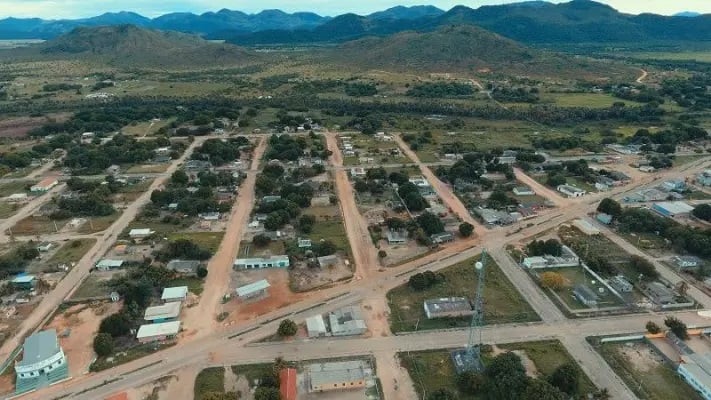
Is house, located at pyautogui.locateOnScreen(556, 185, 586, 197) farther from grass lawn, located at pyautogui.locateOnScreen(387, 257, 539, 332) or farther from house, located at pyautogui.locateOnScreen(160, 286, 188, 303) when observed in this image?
house, located at pyautogui.locateOnScreen(160, 286, 188, 303)

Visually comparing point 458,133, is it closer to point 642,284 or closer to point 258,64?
point 642,284

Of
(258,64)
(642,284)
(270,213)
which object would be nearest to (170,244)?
(270,213)

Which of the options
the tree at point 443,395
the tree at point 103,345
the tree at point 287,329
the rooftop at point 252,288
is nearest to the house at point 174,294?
the rooftop at point 252,288

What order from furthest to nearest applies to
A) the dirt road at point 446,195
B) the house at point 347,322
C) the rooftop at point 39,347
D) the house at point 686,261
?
the dirt road at point 446,195 → the house at point 686,261 → the house at point 347,322 → the rooftop at point 39,347

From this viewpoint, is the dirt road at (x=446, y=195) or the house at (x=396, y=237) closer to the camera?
the house at (x=396, y=237)

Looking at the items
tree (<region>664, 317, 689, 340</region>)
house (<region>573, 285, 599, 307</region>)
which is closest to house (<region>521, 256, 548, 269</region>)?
house (<region>573, 285, 599, 307</region>)

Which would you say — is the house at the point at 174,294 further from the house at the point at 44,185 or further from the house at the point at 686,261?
the house at the point at 686,261

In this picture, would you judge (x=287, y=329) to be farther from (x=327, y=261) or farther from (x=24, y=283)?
(x=24, y=283)

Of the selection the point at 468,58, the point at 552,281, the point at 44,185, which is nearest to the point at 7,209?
the point at 44,185
